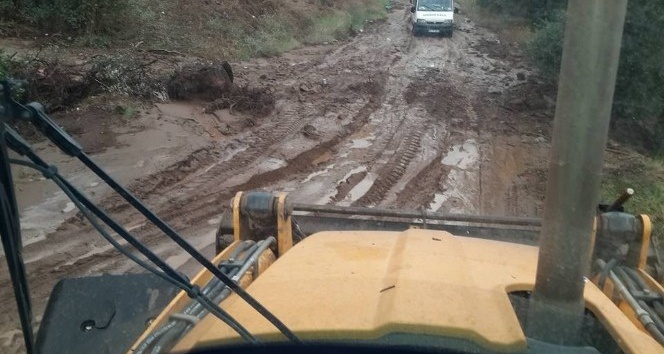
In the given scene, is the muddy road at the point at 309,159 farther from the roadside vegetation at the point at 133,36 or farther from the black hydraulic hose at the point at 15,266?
→ the black hydraulic hose at the point at 15,266

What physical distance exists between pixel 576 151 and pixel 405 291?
76 cm

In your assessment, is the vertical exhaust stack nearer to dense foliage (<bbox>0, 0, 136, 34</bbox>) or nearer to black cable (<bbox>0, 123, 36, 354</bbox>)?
black cable (<bbox>0, 123, 36, 354</bbox>)

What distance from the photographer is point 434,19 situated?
29.7 meters

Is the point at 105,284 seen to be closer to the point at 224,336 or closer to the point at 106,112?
the point at 224,336

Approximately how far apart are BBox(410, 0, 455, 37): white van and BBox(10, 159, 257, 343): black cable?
28.6m

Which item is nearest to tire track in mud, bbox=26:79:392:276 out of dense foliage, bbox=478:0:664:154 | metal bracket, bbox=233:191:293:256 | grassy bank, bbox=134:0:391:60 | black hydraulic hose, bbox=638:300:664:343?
metal bracket, bbox=233:191:293:256

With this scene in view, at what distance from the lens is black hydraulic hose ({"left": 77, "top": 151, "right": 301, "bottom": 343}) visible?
1934 mm

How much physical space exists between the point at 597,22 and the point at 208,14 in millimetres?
23402

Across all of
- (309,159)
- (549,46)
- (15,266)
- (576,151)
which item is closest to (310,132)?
(309,159)

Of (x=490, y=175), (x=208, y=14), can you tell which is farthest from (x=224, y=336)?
(x=208, y=14)

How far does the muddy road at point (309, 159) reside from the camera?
8562mm

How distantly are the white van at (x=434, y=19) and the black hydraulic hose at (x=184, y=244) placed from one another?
28565 millimetres

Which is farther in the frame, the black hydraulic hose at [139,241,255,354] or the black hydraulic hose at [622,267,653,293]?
the black hydraulic hose at [622,267,653,293]

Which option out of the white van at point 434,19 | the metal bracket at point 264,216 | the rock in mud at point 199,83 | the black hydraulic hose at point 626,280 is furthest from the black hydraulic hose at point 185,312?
the white van at point 434,19
